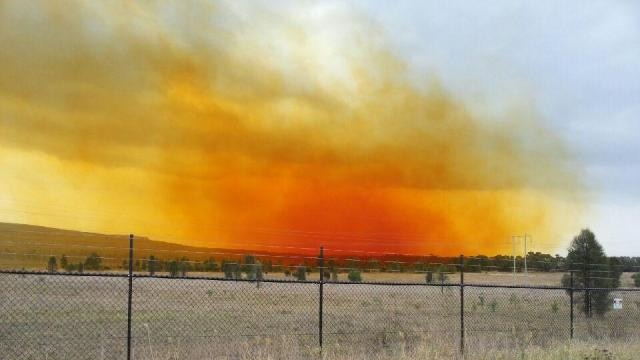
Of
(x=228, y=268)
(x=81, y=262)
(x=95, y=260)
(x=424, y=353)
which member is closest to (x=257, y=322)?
(x=228, y=268)

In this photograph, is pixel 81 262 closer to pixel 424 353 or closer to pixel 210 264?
pixel 424 353

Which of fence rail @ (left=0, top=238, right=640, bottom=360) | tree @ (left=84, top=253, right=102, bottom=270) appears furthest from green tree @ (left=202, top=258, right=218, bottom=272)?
tree @ (left=84, top=253, right=102, bottom=270)

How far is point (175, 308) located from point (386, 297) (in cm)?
1668

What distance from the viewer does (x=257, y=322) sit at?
87.2 feet

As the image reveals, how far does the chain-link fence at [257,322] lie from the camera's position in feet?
56.8

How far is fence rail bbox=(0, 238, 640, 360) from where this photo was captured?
56.9ft

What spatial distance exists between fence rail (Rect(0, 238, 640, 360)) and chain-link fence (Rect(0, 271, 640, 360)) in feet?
0.15

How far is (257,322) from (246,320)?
67 cm

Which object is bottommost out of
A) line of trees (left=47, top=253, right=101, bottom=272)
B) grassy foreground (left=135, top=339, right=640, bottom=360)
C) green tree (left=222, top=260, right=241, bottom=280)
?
grassy foreground (left=135, top=339, right=640, bottom=360)

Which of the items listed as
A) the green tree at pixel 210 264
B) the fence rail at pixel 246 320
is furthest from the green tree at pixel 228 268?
the fence rail at pixel 246 320

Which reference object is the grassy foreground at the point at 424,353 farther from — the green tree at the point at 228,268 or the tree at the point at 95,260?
the green tree at the point at 228,268

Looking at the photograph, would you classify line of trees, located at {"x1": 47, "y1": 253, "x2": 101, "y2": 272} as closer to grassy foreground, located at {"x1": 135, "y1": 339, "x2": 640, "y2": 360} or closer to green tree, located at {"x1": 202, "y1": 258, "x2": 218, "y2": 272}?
grassy foreground, located at {"x1": 135, "y1": 339, "x2": 640, "y2": 360}

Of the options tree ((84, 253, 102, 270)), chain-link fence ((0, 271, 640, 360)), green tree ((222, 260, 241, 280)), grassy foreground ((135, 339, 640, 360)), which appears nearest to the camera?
tree ((84, 253, 102, 270))

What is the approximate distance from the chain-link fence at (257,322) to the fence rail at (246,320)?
47 mm
